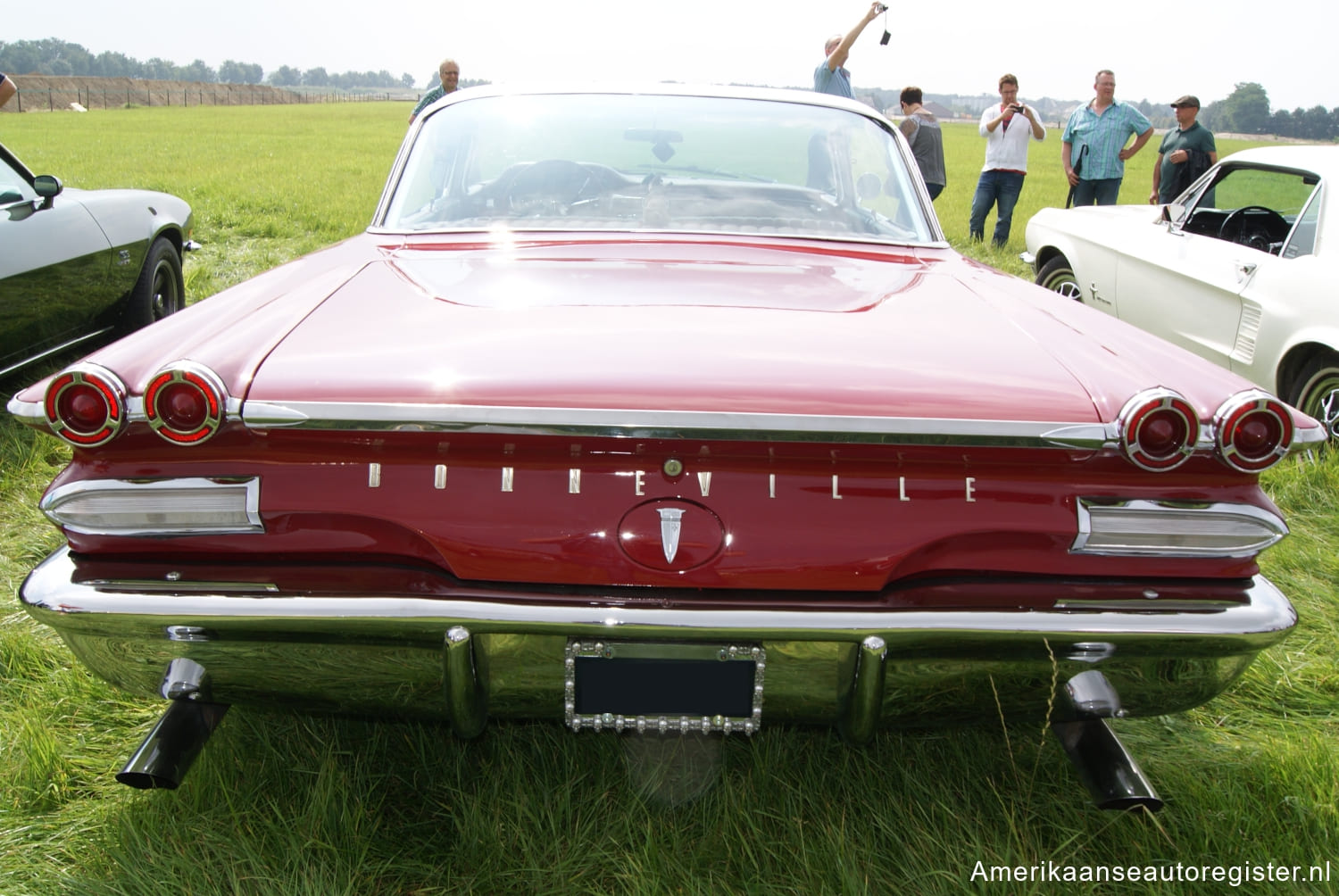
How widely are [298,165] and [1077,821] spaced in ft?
58.9

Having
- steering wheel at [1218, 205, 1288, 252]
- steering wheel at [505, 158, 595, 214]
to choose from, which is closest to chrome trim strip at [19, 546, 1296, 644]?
steering wheel at [505, 158, 595, 214]

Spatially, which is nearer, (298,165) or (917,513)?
(917,513)

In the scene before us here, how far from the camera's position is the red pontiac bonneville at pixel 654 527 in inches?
59.5

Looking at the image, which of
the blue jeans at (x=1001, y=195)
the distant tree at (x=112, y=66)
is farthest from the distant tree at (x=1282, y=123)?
the distant tree at (x=112, y=66)

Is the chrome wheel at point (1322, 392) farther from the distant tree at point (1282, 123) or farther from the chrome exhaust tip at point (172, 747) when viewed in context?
the distant tree at point (1282, 123)

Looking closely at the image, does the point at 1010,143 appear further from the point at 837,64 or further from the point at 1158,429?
the point at 1158,429

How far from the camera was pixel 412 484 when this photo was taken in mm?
1581

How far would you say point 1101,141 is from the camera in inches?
313

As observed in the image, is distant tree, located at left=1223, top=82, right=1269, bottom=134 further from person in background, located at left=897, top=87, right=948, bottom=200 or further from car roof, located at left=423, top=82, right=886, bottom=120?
car roof, located at left=423, top=82, right=886, bottom=120

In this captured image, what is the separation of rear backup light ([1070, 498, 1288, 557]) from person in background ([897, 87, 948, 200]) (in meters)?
6.73

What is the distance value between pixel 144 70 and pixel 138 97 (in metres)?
90.5

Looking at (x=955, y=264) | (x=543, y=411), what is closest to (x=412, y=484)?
(x=543, y=411)

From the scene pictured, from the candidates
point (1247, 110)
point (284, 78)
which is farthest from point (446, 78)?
point (284, 78)

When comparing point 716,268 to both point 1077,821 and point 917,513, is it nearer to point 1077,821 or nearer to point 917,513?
point 917,513
